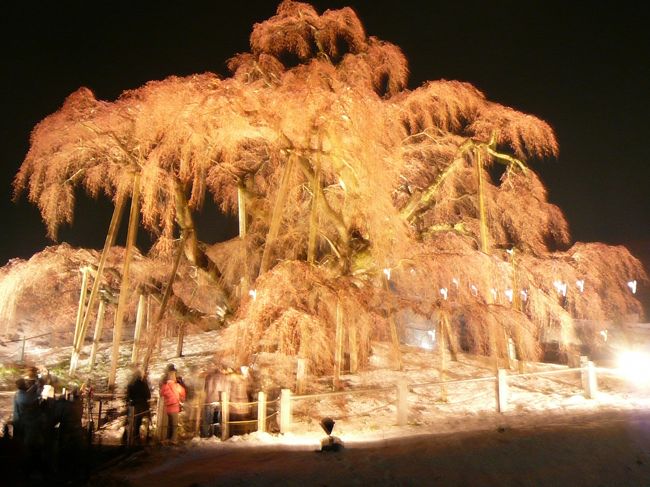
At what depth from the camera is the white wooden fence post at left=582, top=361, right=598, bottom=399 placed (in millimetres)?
13469

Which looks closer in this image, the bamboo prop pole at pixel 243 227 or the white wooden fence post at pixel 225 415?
the white wooden fence post at pixel 225 415

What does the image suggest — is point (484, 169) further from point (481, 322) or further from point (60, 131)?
point (60, 131)

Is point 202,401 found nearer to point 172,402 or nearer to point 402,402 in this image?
point 172,402

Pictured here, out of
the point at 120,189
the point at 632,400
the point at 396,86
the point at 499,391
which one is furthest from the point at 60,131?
the point at 632,400

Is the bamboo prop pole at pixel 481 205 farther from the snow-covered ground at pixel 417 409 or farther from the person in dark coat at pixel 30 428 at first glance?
the person in dark coat at pixel 30 428

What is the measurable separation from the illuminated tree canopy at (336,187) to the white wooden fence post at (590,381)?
1151 mm

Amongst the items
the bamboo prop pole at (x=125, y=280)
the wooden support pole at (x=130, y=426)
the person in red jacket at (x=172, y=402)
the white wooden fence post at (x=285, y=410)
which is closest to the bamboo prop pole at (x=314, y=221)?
the white wooden fence post at (x=285, y=410)

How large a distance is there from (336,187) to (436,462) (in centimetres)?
1048

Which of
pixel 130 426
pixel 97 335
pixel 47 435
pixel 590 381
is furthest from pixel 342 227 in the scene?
pixel 47 435

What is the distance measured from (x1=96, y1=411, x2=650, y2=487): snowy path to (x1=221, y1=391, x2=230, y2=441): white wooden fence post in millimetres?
322

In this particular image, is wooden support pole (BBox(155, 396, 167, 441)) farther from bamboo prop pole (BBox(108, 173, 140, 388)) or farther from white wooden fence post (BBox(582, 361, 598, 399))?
white wooden fence post (BBox(582, 361, 598, 399))

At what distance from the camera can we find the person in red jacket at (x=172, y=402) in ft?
33.1

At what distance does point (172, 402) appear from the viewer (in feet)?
33.1

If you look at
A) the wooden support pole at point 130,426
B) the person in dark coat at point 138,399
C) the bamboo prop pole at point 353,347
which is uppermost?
the bamboo prop pole at point 353,347
